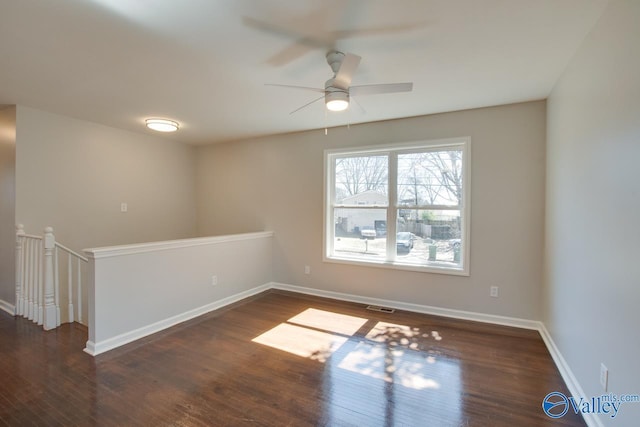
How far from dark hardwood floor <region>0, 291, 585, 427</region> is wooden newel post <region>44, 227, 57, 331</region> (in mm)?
144

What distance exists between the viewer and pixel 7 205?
3637mm

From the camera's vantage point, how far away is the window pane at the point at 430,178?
3.68 m

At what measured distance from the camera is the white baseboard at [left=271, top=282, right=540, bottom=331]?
3.35 m

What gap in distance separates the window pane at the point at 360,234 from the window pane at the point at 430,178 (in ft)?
1.46

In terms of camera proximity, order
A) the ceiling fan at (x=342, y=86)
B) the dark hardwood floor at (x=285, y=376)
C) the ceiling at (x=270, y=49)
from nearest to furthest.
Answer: the ceiling at (x=270, y=49) → the dark hardwood floor at (x=285, y=376) → the ceiling fan at (x=342, y=86)

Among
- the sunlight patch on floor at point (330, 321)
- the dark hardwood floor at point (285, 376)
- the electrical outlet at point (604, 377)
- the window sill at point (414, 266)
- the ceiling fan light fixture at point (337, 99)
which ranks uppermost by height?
the ceiling fan light fixture at point (337, 99)

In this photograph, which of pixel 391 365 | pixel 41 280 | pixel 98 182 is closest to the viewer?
pixel 391 365

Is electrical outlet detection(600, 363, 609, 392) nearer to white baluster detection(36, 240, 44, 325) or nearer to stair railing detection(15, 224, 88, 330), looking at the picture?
stair railing detection(15, 224, 88, 330)

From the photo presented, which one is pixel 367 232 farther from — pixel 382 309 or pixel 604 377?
pixel 604 377

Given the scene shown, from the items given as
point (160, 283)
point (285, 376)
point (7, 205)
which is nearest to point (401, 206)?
point (285, 376)

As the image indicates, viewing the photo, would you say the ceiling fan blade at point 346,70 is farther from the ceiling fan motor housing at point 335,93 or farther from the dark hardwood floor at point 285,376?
the dark hardwood floor at point 285,376

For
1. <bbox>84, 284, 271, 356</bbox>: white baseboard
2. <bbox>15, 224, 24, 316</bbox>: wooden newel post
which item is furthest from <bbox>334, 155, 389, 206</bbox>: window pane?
<bbox>15, 224, 24, 316</bbox>: wooden newel post

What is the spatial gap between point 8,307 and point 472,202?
5.83 metres

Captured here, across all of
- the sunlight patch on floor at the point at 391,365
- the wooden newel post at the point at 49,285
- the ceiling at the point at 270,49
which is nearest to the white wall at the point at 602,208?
the ceiling at the point at 270,49
